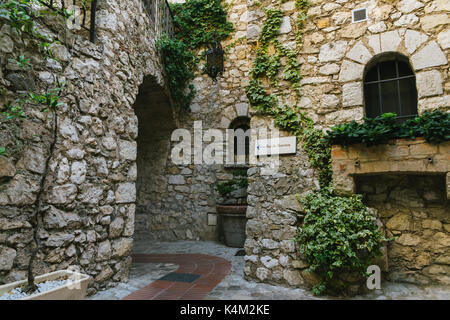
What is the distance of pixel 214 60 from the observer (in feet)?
15.9

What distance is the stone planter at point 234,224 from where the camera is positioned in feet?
16.3

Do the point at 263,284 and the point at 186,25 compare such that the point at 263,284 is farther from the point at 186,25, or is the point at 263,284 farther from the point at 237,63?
the point at 186,25

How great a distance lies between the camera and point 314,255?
2.61 meters

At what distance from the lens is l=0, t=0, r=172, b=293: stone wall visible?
2012 mm

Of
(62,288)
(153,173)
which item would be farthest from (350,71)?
(153,173)

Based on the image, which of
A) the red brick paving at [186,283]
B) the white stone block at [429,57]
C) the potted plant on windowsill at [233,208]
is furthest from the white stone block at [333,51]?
the red brick paving at [186,283]

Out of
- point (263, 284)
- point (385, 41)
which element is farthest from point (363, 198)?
point (385, 41)

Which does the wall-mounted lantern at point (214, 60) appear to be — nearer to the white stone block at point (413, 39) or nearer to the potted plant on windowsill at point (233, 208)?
the potted plant on windowsill at point (233, 208)

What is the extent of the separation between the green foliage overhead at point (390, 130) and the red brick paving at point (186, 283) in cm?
209

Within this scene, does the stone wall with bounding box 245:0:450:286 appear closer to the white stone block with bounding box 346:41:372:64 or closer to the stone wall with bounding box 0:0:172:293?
the white stone block with bounding box 346:41:372:64

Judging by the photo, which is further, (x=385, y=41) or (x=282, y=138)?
(x=282, y=138)

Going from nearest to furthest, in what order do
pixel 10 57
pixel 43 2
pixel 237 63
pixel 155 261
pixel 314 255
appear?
pixel 10 57
pixel 43 2
pixel 314 255
pixel 155 261
pixel 237 63

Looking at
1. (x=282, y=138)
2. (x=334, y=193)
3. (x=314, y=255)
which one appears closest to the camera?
(x=314, y=255)

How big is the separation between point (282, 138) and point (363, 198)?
44.4 inches
